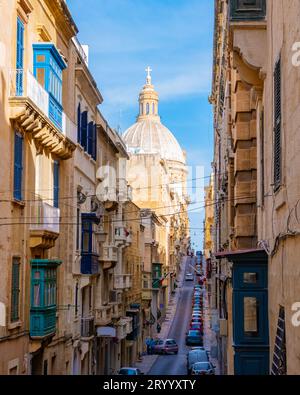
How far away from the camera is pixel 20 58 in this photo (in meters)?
18.5

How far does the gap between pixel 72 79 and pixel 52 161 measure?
13.5ft

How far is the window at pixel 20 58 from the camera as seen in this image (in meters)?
17.9

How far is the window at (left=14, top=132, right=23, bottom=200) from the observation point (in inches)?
711

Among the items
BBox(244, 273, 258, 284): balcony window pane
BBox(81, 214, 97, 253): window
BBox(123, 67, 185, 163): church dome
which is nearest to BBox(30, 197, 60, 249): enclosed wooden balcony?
BBox(81, 214, 97, 253): window

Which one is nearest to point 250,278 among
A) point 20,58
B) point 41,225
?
point 41,225

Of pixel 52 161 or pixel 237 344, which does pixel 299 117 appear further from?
pixel 52 161

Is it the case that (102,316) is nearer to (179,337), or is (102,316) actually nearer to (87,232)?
(87,232)

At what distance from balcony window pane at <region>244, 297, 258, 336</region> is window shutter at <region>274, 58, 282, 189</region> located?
3361mm

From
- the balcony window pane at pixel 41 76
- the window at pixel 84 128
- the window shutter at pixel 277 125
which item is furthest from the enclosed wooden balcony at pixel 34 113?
the window shutter at pixel 277 125

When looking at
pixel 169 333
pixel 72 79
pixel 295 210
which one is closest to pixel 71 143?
pixel 72 79

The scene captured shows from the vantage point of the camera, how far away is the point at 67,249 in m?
24.6

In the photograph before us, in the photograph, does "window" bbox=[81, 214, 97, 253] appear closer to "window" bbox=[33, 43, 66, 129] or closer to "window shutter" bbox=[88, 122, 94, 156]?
"window shutter" bbox=[88, 122, 94, 156]

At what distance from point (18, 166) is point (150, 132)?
116267mm

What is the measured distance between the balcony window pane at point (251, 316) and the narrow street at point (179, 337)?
2690 cm
